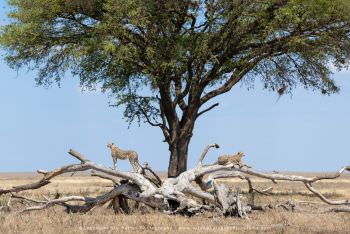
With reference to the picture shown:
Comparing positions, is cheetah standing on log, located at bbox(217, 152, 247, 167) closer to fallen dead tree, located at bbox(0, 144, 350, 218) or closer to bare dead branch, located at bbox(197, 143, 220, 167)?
bare dead branch, located at bbox(197, 143, 220, 167)

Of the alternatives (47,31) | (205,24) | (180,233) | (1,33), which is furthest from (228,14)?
(180,233)

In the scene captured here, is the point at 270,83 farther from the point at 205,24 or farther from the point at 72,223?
the point at 72,223

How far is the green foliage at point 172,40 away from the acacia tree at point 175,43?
0.05 meters

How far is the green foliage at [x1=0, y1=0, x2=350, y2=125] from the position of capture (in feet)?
99.7

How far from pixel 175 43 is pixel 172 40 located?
36 cm

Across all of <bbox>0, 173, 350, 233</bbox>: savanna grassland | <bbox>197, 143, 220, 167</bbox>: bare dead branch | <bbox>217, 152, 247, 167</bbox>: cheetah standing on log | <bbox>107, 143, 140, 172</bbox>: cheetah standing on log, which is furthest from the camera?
<bbox>107, 143, 140, 172</bbox>: cheetah standing on log

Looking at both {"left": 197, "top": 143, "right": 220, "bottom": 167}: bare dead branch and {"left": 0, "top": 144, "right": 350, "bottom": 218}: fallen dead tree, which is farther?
{"left": 197, "top": 143, "right": 220, "bottom": 167}: bare dead branch

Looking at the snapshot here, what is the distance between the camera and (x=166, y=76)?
31.8 m

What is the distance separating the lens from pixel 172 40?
30.8 meters

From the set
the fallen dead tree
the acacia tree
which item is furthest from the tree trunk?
the fallen dead tree

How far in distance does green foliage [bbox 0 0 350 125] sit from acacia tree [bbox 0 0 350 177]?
0.15 ft

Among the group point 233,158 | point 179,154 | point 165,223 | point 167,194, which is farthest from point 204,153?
point 233,158

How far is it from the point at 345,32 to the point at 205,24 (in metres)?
6.66

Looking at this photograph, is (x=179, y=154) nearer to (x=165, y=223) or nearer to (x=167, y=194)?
(x=167, y=194)
